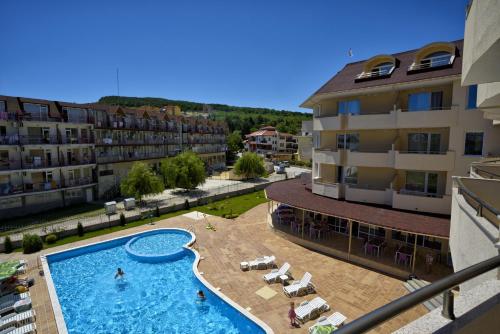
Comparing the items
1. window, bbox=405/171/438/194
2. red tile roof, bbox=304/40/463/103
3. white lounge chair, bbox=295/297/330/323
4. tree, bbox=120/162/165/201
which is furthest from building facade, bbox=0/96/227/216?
window, bbox=405/171/438/194

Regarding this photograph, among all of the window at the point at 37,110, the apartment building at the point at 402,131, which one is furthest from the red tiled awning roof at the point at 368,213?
the window at the point at 37,110

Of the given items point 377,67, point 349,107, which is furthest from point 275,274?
point 377,67

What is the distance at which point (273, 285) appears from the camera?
54.9 feet

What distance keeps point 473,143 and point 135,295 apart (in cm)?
2322

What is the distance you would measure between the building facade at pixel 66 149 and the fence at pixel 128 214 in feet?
17.5

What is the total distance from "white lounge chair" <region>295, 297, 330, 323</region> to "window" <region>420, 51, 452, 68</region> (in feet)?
57.6

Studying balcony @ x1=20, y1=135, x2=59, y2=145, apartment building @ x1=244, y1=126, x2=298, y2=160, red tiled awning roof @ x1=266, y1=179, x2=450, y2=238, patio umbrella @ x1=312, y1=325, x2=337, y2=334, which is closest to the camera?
patio umbrella @ x1=312, y1=325, x2=337, y2=334

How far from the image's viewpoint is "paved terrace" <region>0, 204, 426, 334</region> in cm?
1388

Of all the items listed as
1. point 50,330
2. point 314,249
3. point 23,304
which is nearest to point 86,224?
point 23,304

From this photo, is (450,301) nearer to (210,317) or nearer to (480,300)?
(480,300)

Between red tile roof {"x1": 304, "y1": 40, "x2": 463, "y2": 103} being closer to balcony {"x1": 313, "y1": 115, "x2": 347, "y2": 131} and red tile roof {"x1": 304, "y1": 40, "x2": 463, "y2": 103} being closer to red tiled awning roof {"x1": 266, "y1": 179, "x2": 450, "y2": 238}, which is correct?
balcony {"x1": 313, "y1": 115, "x2": 347, "y2": 131}

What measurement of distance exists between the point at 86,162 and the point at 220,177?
85.3 ft

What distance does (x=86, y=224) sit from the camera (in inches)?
1064

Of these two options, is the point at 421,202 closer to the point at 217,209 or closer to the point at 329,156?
the point at 329,156
